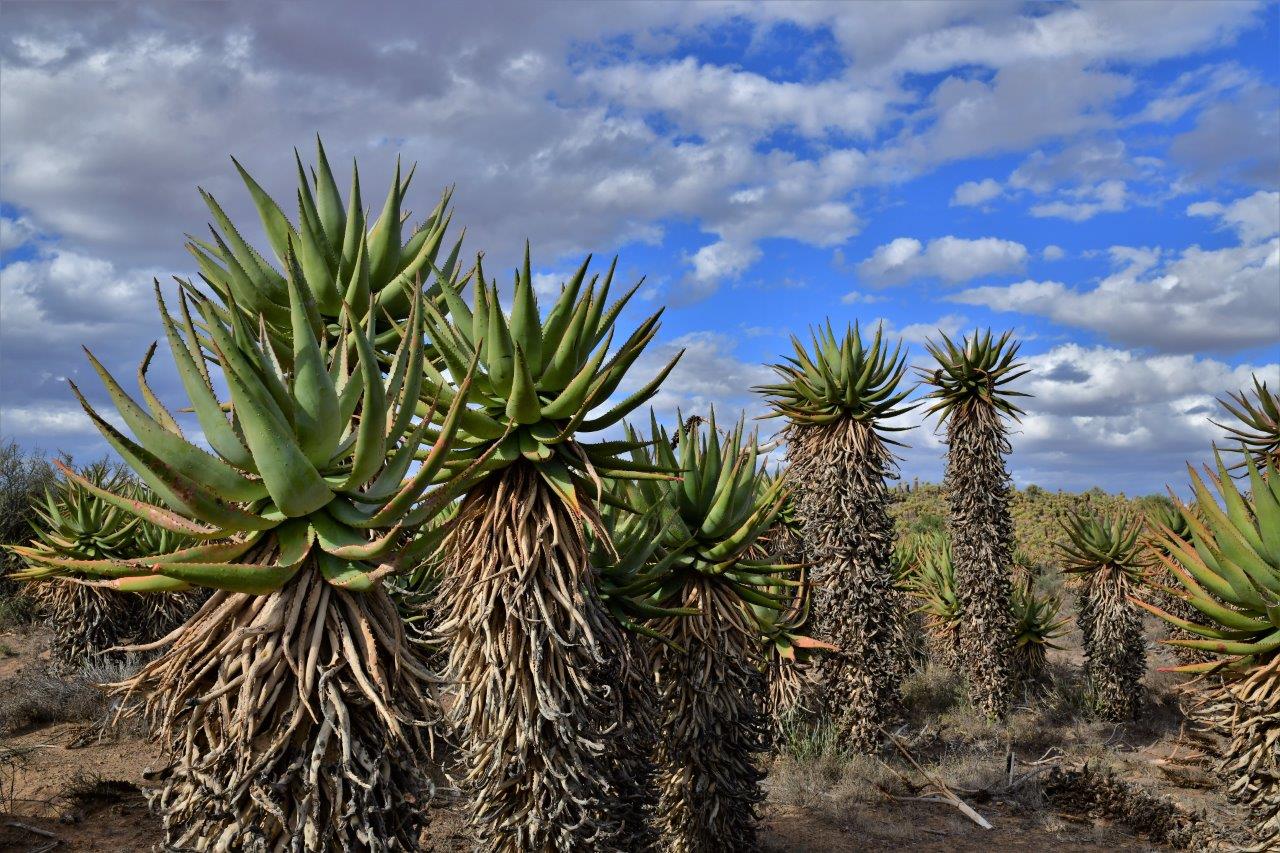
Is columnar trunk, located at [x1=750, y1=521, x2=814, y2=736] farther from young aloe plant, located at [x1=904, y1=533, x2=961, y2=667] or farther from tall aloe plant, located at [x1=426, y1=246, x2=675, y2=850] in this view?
tall aloe plant, located at [x1=426, y1=246, x2=675, y2=850]

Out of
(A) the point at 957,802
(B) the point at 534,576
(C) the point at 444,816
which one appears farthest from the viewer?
(A) the point at 957,802

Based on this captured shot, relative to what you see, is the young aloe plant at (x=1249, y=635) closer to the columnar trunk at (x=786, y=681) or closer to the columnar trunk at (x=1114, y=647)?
the columnar trunk at (x=786, y=681)

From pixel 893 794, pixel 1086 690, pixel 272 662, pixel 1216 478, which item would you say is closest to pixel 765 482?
pixel 893 794

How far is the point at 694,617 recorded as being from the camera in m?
6.58

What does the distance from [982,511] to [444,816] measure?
32.7 ft

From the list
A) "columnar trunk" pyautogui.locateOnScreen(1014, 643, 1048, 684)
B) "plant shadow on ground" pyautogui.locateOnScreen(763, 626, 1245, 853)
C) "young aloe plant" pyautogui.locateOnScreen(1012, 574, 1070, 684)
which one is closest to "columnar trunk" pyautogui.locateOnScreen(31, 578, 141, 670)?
"plant shadow on ground" pyautogui.locateOnScreen(763, 626, 1245, 853)

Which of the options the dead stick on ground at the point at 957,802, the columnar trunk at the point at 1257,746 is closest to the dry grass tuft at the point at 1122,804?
the dead stick on ground at the point at 957,802

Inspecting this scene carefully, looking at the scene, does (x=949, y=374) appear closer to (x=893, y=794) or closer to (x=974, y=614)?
(x=974, y=614)

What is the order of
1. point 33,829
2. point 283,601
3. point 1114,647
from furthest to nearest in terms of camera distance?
point 1114,647 → point 33,829 → point 283,601

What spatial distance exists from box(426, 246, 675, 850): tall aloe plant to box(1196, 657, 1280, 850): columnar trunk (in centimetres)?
423

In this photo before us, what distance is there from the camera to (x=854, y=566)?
1227cm

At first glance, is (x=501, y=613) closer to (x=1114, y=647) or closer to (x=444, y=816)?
(x=444, y=816)

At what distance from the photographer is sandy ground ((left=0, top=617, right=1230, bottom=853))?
847 cm

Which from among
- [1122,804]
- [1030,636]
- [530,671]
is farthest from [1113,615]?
[530,671]
